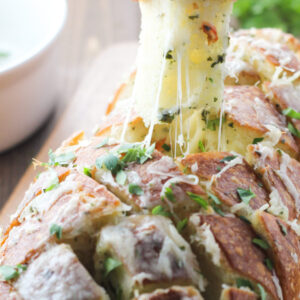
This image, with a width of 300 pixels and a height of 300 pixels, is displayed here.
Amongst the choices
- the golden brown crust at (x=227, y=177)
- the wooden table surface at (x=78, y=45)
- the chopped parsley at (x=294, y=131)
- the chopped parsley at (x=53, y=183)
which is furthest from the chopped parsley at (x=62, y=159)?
the wooden table surface at (x=78, y=45)

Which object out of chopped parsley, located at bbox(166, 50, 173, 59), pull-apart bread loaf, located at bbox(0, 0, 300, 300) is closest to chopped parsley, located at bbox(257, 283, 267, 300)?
pull-apart bread loaf, located at bbox(0, 0, 300, 300)

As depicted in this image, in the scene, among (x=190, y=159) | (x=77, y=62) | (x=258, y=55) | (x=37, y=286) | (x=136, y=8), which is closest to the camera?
(x=37, y=286)

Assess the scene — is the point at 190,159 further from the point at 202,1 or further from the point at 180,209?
the point at 202,1

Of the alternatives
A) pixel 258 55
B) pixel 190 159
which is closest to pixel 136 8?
pixel 258 55

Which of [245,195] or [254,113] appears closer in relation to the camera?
[245,195]

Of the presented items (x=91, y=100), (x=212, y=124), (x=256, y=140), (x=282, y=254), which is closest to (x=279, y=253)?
(x=282, y=254)

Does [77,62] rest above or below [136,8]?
below

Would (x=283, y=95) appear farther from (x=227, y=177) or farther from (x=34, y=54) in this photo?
(x=34, y=54)
